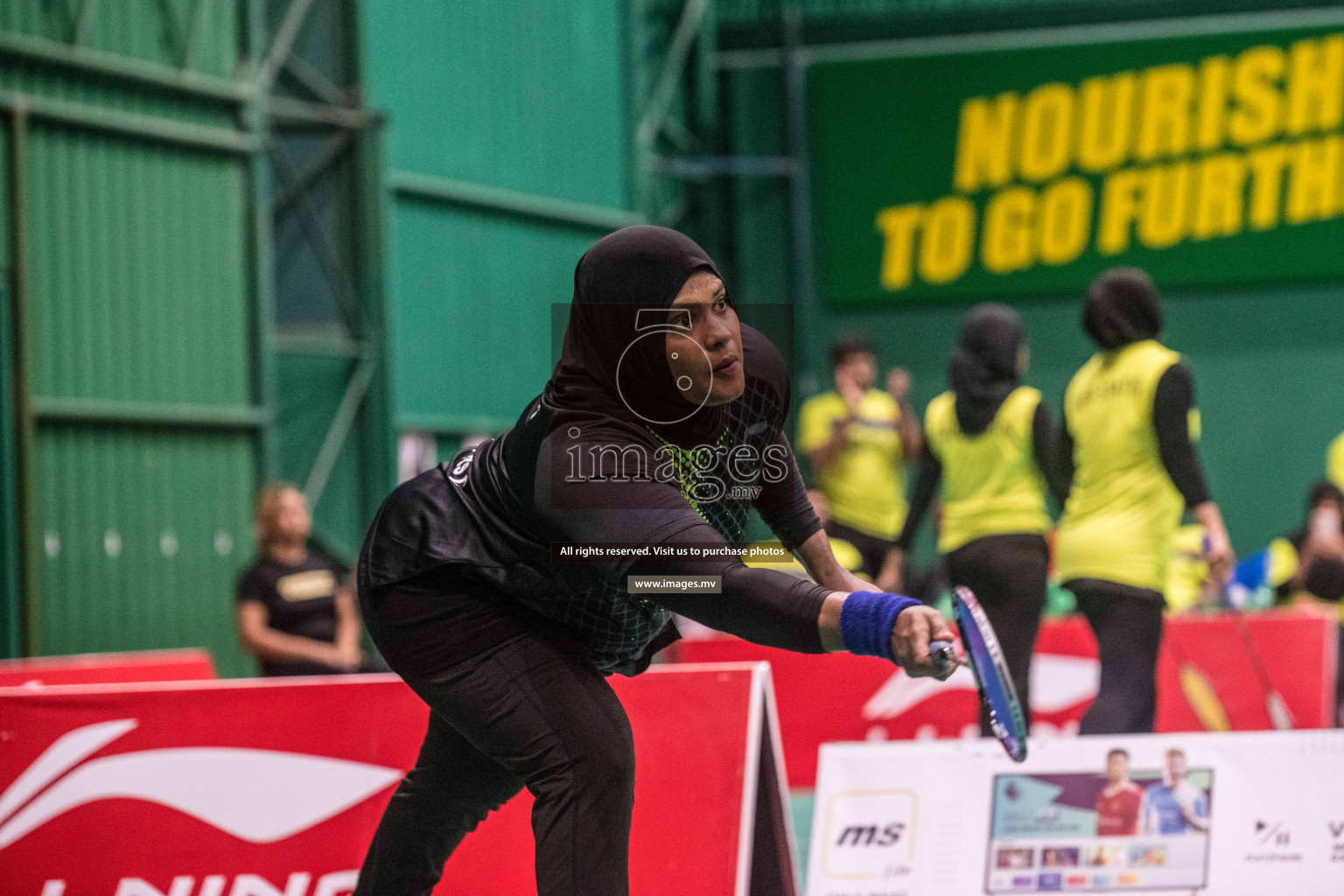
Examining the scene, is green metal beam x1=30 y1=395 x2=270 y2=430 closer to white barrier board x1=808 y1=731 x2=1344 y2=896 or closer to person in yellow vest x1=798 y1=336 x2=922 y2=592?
person in yellow vest x1=798 y1=336 x2=922 y2=592

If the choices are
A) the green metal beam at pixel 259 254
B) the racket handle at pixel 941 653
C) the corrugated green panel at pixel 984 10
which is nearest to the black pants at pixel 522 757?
the racket handle at pixel 941 653

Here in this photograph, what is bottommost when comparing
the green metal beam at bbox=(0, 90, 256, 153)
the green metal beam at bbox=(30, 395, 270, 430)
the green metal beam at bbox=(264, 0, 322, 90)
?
the green metal beam at bbox=(30, 395, 270, 430)

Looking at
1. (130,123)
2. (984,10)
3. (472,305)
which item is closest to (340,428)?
(472,305)

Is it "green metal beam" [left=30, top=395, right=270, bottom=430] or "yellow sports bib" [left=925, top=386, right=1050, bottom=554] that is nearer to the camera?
"yellow sports bib" [left=925, top=386, right=1050, bottom=554]

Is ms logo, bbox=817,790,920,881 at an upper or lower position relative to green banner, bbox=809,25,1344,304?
lower

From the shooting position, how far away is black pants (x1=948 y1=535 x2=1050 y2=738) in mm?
4730

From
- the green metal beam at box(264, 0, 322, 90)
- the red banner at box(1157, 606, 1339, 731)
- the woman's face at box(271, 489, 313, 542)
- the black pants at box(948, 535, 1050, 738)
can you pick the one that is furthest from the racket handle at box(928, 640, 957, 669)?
the green metal beam at box(264, 0, 322, 90)

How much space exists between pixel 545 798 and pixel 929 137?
39.4 feet

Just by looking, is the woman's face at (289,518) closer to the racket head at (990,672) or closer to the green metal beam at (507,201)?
the green metal beam at (507,201)

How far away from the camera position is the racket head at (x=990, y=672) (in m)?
2.16

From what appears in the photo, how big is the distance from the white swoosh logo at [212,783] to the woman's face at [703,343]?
6.83 feet

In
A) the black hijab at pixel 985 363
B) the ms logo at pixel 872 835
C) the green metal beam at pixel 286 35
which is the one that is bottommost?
the ms logo at pixel 872 835

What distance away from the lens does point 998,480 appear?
195 inches

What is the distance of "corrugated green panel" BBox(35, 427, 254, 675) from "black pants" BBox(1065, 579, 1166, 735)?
620 centimetres
